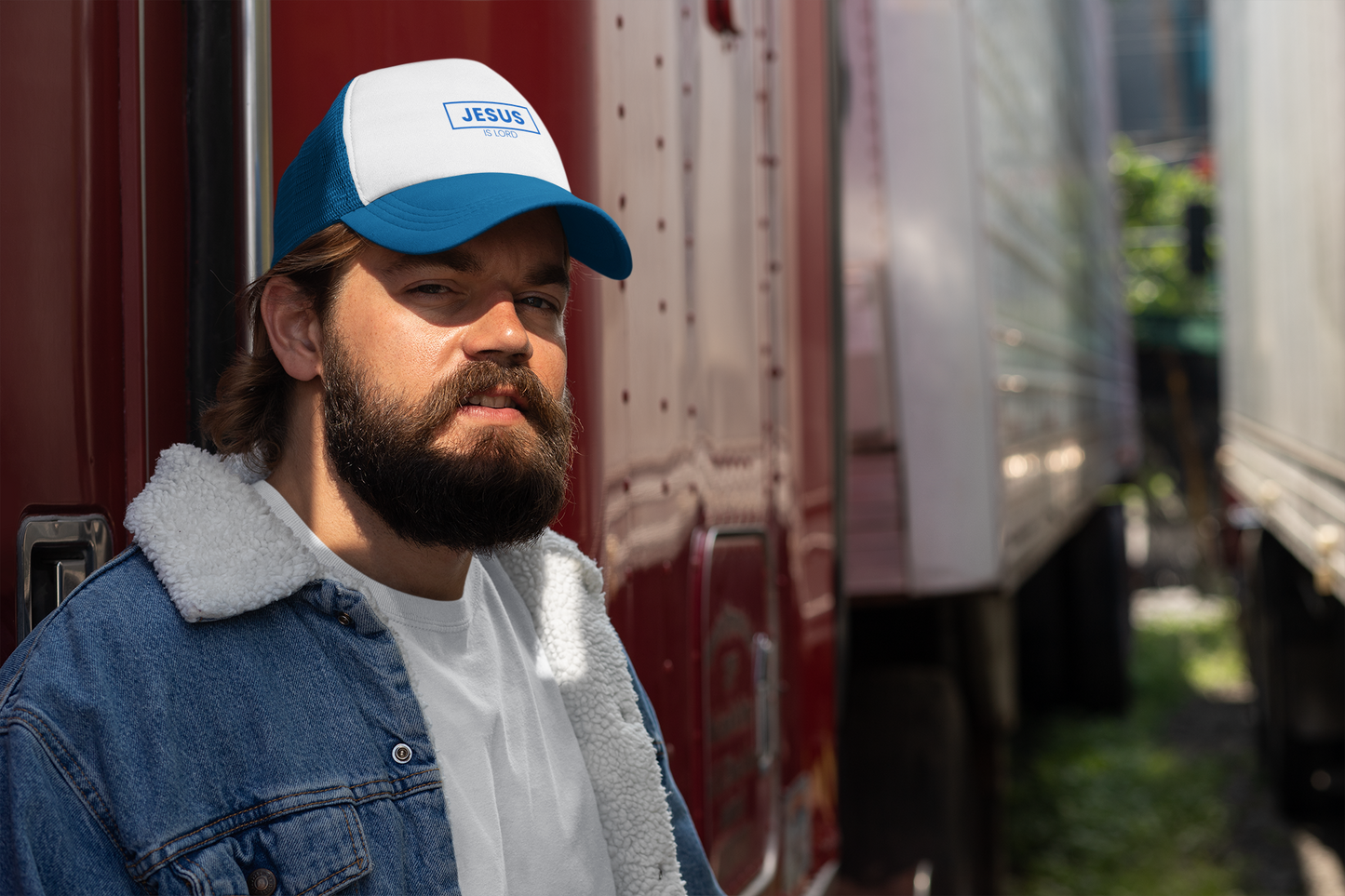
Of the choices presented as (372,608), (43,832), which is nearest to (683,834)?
(372,608)

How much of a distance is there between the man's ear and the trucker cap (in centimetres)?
3

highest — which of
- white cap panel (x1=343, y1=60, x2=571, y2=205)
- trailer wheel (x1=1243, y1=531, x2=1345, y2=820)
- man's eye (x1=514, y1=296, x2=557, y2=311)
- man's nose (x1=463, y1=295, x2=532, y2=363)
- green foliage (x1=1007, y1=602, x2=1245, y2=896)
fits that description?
white cap panel (x1=343, y1=60, x2=571, y2=205)

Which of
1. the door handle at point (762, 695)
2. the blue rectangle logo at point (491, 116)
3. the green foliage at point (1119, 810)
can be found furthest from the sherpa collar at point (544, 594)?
the green foliage at point (1119, 810)

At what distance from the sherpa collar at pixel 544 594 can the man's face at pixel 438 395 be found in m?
0.10

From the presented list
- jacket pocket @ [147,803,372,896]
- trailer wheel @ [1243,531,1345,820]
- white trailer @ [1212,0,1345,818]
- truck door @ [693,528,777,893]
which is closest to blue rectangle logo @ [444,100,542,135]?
jacket pocket @ [147,803,372,896]

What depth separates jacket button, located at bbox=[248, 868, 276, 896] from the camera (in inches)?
41.4

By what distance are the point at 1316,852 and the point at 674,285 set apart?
4.89m

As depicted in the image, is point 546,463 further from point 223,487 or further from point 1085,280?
point 1085,280

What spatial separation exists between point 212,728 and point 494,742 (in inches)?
11.6

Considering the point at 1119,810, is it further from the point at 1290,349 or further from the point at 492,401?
the point at 492,401

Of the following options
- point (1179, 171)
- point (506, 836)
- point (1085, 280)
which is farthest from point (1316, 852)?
point (1179, 171)

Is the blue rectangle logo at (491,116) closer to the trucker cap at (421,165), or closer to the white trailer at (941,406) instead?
the trucker cap at (421,165)

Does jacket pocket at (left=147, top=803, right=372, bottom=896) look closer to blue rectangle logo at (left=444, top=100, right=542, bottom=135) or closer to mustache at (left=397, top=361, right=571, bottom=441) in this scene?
mustache at (left=397, top=361, right=571, bottom=441)

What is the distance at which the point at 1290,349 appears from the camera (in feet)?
16.7
